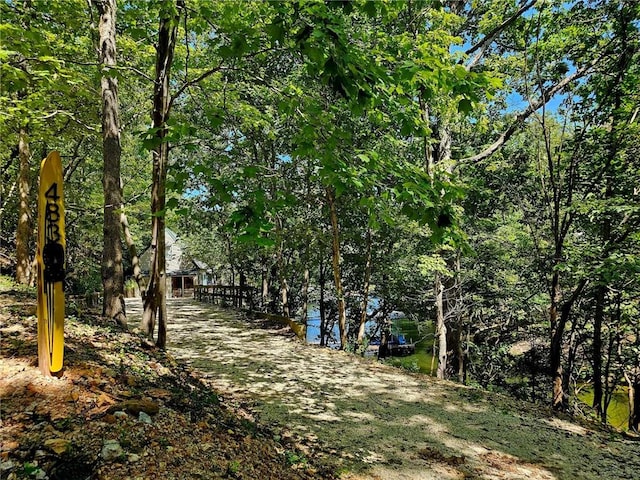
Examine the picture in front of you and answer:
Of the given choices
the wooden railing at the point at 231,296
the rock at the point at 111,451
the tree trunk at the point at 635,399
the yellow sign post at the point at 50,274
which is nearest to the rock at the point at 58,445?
the rock at the point at 111,451

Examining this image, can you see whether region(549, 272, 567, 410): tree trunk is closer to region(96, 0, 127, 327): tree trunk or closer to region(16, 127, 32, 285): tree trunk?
region(96, 0, 127, 327): tree trunk

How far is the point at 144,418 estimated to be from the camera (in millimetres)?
2932

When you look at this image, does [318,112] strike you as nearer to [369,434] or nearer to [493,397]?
[369,434]

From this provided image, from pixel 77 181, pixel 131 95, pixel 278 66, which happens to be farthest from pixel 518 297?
pixel 77 181

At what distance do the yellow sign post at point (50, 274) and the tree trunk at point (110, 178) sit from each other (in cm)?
388

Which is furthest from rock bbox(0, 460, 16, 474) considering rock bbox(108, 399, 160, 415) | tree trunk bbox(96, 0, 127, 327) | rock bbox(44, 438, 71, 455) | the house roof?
the house roof

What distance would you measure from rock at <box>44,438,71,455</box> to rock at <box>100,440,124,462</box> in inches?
8.0

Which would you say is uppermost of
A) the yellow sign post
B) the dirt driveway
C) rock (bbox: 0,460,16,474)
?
the yellow sign post

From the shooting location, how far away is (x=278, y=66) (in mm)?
12430

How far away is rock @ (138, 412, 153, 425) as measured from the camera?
9.52 ft

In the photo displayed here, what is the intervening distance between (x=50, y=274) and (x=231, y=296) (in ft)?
47.5

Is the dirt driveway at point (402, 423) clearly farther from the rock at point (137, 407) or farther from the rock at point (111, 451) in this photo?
the rock at point (111, 451)

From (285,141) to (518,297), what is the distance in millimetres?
9756

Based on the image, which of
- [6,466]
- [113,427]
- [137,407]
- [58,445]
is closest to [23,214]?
[137,407]
